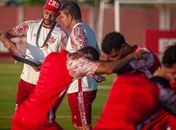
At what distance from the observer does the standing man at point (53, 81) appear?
880 centimetres

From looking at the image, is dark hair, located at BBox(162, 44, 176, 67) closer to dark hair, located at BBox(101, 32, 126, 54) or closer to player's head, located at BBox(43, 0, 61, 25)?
dark hair, located at BBox(101, 32, 126, 54)

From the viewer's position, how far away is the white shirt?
12914 millimetres

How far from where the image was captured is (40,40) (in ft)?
45.4

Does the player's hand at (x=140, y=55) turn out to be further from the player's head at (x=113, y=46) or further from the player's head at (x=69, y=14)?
the player's head at (x=69, y=14)

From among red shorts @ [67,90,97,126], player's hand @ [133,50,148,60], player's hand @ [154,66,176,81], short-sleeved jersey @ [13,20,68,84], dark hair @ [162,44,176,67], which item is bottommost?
red shorts @ [67,90,97,126]

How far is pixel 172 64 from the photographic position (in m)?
7.93

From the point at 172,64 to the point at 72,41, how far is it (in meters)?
5.18

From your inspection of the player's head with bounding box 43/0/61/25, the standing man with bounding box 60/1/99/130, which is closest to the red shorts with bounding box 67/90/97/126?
the standing man with bounding box 60/1/99/130

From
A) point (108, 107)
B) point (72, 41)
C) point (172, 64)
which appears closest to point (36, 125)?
point (108, 107)

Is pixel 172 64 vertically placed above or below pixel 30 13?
above

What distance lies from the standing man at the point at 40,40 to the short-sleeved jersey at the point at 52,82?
177 inches

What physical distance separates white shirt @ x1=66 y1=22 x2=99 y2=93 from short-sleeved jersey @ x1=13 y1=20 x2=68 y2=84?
0.50 metres

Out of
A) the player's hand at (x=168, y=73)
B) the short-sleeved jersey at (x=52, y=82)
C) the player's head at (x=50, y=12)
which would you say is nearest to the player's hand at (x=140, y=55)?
the short-sleeved jersey at (x=52, y=82)

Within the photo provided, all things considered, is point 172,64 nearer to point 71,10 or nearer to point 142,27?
point 71,10
